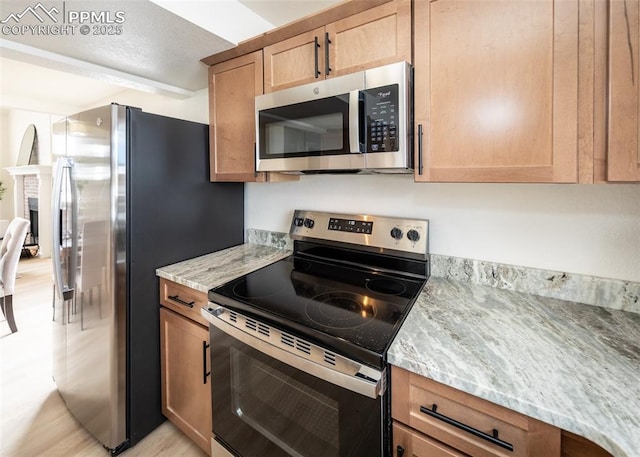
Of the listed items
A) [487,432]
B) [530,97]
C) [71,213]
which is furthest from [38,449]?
[530,97]

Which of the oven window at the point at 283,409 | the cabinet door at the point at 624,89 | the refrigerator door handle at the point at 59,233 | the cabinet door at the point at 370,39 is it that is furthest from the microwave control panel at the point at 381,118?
the refrigerator door handle at the point at 59,233

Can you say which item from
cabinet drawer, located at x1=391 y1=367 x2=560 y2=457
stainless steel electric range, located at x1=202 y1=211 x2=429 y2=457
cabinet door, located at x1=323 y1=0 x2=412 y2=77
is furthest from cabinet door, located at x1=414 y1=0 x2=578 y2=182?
cabinet drawer, located at x1=391 y1=367 x2=560 y2=457

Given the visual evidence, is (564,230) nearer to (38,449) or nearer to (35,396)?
(38,449)

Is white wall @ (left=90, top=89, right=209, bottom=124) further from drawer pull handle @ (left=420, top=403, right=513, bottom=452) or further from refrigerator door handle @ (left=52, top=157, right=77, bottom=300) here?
drawer pull handle @ (left=420, top=403, right=513, bottom=452)

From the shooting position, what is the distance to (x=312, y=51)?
1349 mm

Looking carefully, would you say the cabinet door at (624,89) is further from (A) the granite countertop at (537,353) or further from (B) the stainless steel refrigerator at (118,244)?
(B) the stainless steel refrigerator at (118,244)

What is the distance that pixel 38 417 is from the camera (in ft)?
5.94

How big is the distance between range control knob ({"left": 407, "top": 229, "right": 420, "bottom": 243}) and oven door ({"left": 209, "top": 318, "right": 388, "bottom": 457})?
0.77 meters

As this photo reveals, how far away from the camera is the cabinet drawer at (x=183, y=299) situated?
1.43 meters

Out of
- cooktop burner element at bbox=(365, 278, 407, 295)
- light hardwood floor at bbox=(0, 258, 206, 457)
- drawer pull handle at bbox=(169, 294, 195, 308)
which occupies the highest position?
cooktop burner element at bbox=(365, 278, 407, 295)

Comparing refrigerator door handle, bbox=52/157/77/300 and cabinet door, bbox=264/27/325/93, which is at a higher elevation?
cabinet door, bbox=264/27/325/93

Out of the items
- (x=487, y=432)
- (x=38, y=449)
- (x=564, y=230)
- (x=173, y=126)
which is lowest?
(x=38, y=449)

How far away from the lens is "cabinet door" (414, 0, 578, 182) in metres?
0.88

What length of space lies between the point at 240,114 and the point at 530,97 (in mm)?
1323
